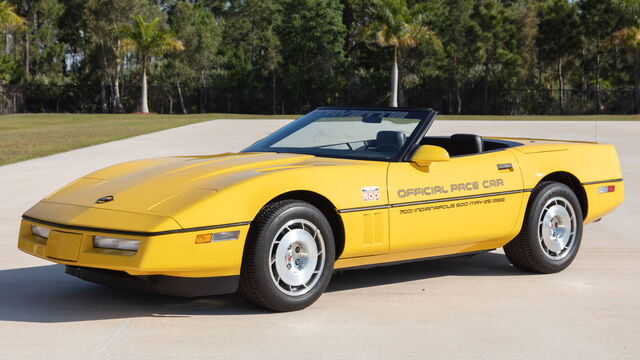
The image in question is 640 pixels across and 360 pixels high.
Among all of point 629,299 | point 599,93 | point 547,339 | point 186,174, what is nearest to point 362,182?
point 186,174

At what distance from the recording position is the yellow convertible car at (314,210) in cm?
520

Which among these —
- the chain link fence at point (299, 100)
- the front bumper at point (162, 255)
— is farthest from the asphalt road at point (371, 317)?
the chain link fence at point (299, 100)

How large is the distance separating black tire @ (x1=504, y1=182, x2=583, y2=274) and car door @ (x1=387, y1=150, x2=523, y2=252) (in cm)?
17

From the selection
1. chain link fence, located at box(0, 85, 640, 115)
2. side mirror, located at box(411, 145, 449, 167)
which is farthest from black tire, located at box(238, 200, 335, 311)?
chain link fence, located at box(0, 85, 640, 115)

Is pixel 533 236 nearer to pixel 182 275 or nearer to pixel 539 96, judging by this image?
pixel 182 275

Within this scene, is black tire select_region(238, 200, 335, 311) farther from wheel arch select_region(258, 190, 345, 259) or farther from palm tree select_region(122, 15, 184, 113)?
palm tree select_region(122, 15, 184, 113)

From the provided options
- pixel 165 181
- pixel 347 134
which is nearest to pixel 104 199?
pixel 165 181

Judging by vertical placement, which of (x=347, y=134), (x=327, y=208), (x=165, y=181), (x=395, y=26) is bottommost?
(x=327, y=208)

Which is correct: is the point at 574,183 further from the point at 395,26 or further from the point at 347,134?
the point at 395,26

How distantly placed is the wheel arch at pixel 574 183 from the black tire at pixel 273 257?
87.9 inches

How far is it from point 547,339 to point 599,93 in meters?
56.2

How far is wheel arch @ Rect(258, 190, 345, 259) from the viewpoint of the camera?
562 centimetres

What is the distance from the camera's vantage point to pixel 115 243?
5137mm

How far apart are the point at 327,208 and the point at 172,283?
Result: 1086 mm
